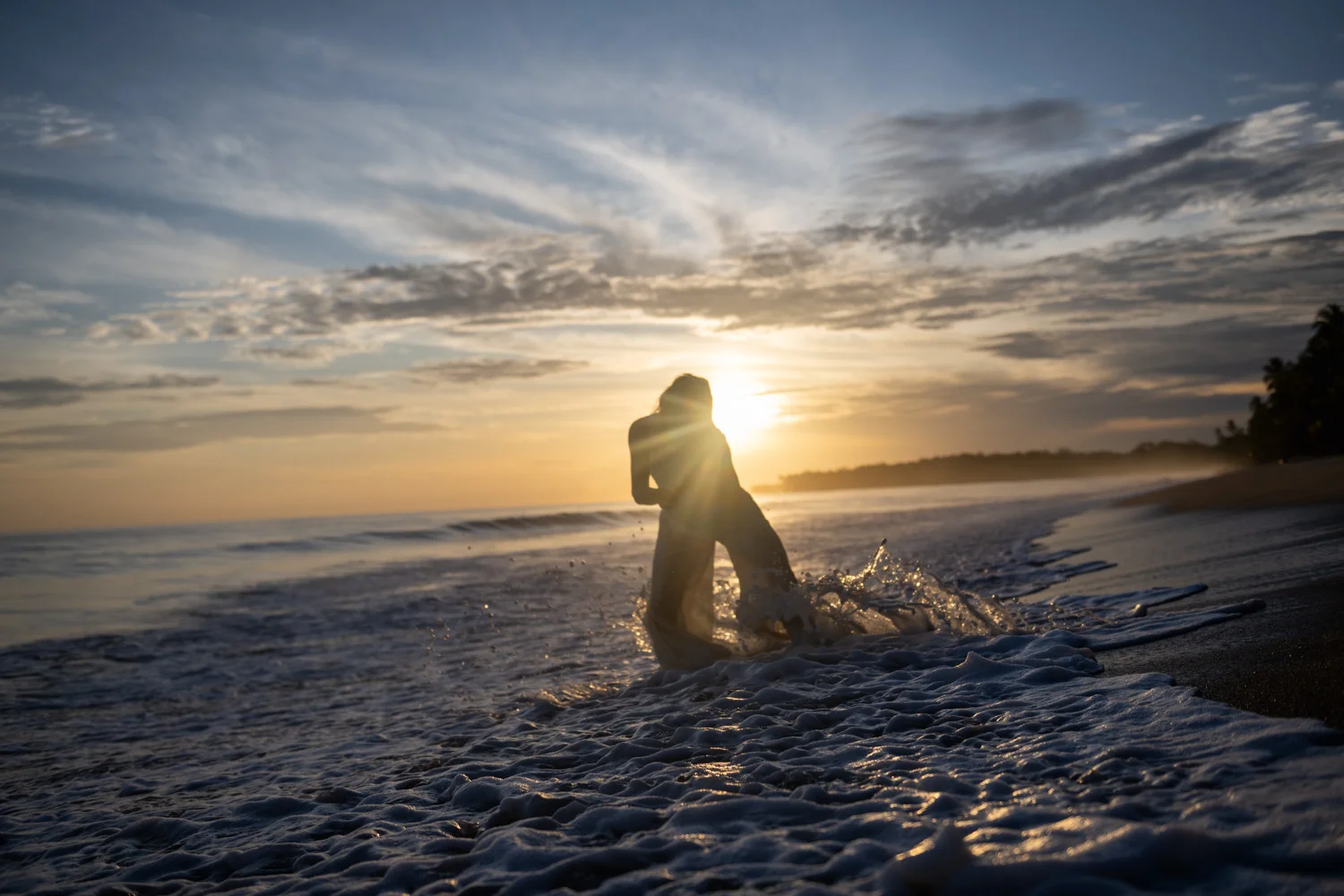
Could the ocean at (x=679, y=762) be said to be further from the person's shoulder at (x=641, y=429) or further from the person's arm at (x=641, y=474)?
the person's shoulder at (x=641, y=429)

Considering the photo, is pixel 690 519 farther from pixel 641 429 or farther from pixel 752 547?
pixel 641 429

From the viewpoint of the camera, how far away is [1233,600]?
22.2 feet

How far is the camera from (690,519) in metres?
8.00

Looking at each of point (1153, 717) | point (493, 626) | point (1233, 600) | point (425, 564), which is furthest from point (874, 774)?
point (425, 564)

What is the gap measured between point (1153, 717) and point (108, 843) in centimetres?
560

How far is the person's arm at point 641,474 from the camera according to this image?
26.1 feet

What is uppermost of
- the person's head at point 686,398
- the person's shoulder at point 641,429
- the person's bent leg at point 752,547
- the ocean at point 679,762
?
the person's head at point 686,398

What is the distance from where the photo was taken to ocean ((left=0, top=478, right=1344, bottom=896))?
2.95 m

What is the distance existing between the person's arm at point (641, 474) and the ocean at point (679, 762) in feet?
4.88

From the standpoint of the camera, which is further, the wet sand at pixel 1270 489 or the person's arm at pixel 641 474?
the wet sand at pixel 1270 489

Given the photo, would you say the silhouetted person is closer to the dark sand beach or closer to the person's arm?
the person's arm

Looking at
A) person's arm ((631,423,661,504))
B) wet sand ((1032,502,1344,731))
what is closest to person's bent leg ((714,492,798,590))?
person's arm ((631,423,661,504))

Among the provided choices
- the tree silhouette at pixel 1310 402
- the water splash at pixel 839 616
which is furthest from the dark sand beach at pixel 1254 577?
the tree silhouette at pixel 1310 402

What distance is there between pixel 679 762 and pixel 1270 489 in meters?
15.6
